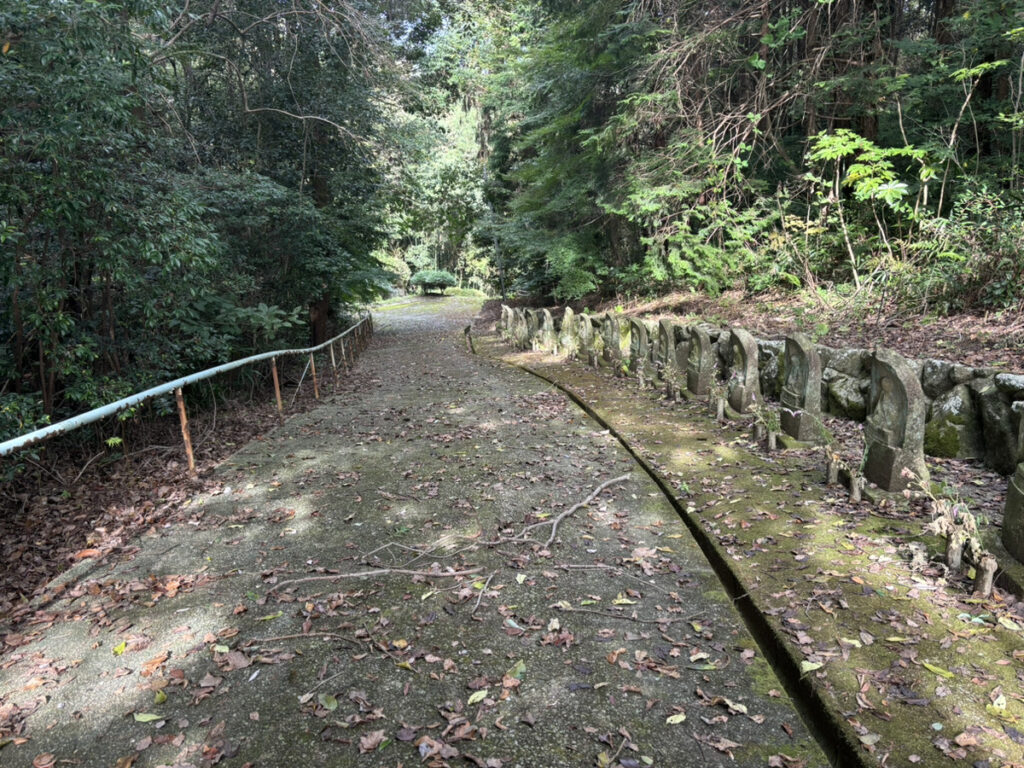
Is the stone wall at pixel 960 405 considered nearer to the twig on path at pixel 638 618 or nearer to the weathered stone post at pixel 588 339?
the twig on path at pixel 638 618

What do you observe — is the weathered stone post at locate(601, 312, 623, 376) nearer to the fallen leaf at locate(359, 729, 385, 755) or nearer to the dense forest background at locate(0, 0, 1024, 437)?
the dense forest background at locate(0, 0, 1024, 437)

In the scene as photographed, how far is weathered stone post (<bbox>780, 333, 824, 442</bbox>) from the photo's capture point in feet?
18.6

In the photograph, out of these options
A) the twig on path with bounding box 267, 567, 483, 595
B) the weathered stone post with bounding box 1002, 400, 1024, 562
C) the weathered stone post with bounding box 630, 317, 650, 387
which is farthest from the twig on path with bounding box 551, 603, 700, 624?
the weathered stone post with bounding box 630, 317, 650, 387

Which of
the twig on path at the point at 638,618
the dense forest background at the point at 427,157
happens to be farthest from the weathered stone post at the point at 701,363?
the twig on path at the point at 638,618

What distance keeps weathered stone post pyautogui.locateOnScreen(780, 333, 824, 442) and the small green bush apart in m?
38.1

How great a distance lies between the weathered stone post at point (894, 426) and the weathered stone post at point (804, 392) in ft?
3.39

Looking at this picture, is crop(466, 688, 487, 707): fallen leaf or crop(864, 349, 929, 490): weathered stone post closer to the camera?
crop(466, 688, 487, 707): fallen leaf

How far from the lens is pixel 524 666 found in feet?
9.43

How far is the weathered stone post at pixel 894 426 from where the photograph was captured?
13.9 feet

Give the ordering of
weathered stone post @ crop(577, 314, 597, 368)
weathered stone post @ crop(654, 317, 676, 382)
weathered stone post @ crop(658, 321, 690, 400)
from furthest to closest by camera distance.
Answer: weathered stone post @ crop(577, 314, 597, 368)
weathered stone post @ crop(654, 317, 676, 382)
weathered stone post @ crop(658, 321, 690, 400)

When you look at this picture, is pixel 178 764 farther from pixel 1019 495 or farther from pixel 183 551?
pixel 1019 495

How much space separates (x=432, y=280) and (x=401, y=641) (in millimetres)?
40646

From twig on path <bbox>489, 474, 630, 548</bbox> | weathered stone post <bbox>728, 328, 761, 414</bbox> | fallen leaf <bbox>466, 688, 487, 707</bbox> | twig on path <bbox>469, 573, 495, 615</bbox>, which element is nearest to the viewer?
fallen leaf <bbox>466, 688, 487, 707</bbox>

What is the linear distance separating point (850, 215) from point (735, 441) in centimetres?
678
